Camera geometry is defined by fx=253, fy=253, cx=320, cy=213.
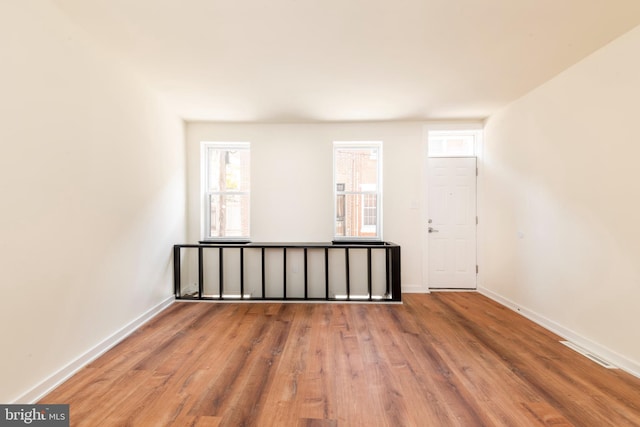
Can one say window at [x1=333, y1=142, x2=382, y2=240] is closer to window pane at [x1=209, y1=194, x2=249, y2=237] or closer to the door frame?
the door frame

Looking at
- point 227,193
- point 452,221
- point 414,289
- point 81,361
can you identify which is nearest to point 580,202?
point 452,221

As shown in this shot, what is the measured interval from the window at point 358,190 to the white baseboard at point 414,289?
0.85m

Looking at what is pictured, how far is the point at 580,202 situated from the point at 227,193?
13.6 ft

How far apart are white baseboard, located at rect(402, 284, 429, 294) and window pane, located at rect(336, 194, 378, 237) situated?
35.3 inches

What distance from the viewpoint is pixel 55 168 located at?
1708 mm

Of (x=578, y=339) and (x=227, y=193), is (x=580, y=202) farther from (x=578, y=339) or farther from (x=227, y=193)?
(x=227, y=193)

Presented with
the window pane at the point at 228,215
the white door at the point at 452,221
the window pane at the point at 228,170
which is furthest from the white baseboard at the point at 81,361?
the white door at the point at 452,221

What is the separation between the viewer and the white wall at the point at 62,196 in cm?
145

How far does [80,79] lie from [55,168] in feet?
2.43

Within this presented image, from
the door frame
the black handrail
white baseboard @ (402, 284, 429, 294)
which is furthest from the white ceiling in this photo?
white baseboard @ (402, 284, 429, 294)

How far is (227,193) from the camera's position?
396 centimetres

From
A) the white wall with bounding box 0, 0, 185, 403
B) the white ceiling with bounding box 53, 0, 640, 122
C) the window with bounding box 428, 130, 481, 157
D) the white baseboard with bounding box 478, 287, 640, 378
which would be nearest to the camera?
the white wall with bounding box 0, 0, 185, 403

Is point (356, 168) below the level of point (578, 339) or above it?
above

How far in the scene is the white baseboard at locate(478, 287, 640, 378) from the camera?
1.86m
